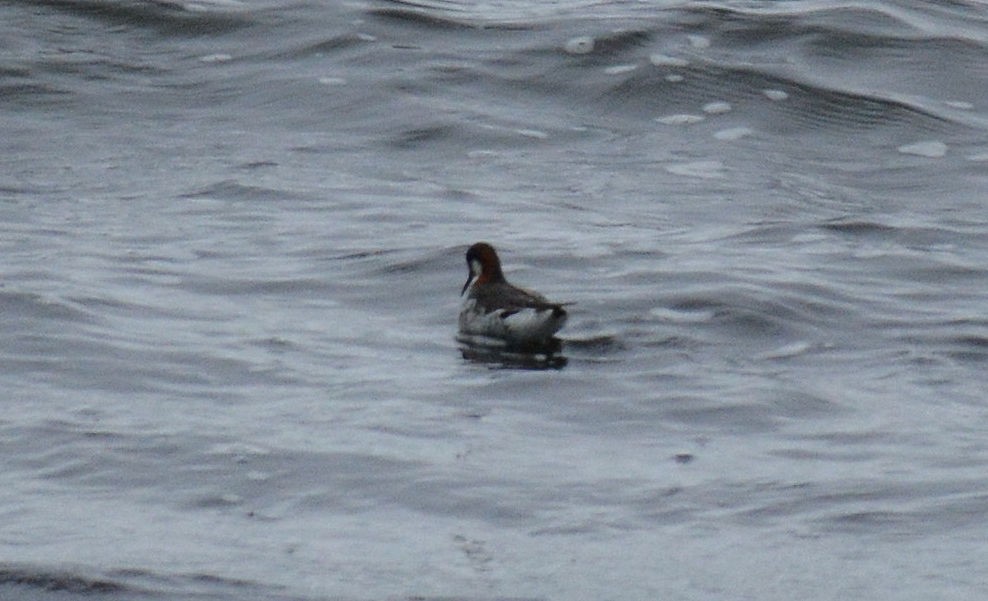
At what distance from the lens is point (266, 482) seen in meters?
6.61

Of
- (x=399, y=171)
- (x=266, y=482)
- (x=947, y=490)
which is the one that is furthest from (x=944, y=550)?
(x=399, y=171)

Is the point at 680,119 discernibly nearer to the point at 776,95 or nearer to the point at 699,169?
the point at 776,95

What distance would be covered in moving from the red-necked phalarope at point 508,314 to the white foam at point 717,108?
167 inches

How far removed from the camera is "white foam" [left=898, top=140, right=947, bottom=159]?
1268 centimetres

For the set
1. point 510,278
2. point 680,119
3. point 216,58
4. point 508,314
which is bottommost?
point 510,278

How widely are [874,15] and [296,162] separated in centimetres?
513

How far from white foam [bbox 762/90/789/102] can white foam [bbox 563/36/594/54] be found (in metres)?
1.41

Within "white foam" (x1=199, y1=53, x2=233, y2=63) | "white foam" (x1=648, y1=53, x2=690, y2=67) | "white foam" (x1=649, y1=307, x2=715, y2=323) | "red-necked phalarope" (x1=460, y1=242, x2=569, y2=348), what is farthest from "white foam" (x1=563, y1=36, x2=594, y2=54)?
"white foam" (x1=649, y1=307, x2=715, y2=323)

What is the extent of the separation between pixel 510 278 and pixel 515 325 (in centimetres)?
115

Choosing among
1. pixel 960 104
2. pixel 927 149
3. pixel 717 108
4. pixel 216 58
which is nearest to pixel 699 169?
pixel 717 108

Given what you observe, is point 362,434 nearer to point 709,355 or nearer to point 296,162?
point 709,355

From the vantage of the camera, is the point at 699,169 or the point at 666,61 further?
the point at 666,61

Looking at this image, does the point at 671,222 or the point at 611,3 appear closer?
the point at 671,222

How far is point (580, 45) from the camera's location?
1466 cm
